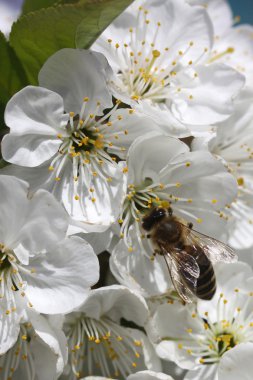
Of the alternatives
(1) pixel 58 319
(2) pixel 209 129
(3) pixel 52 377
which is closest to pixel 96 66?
(2) pixel 209 129

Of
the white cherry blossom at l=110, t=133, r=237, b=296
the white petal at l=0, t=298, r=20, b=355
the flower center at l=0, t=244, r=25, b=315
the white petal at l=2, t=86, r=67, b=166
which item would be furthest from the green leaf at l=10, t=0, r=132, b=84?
the white petal at l=0, t=298, r=20, b=355

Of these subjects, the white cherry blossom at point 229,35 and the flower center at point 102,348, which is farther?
the white cherry blossom at point 229,35

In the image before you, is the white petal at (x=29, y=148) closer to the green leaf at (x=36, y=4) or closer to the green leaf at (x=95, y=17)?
the green leaf at (x=95, y=17)

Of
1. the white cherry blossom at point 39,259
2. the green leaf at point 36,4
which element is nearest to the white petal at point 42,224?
the white cherry blossom at point 39,259

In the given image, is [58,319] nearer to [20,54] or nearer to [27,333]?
[27,333]

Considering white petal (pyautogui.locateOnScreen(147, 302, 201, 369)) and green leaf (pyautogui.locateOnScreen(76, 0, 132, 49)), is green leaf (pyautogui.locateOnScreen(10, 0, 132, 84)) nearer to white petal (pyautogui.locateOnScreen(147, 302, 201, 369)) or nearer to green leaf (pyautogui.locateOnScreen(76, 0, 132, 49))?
green leaf (pyautogui.locateOnScreen(76, 0, 132, 49))

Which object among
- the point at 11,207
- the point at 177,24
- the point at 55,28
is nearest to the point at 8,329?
the point at 11,207
